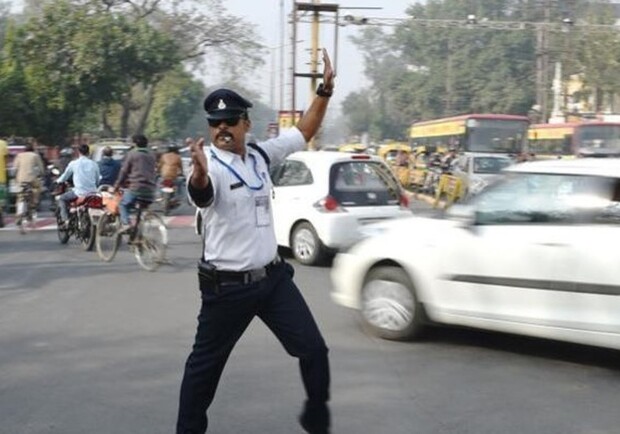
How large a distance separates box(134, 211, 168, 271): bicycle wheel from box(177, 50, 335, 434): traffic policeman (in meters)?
6.65

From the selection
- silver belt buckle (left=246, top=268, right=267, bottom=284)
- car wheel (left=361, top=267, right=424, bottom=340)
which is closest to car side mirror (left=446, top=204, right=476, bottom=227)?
car wheel (left=361, top=267, right=424, bottom=340)

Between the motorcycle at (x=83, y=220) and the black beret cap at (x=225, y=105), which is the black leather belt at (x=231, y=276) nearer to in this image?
the black beret cap at (x=225, y=105)

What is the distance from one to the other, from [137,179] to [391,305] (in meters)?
4.99

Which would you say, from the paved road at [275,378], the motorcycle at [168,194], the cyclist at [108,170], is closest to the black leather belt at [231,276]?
the paved road at [275,378]

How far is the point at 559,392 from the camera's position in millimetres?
5348

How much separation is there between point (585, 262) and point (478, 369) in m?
1.04

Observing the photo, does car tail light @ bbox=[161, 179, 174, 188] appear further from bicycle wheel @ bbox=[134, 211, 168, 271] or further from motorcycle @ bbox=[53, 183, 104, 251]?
bicycle wheel @ bbox=[134, 211, 168, 271]

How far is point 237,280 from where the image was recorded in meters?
3.86

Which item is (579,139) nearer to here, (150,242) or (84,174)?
(84,174)

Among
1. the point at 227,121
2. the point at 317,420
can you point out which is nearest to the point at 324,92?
the point at 227,121

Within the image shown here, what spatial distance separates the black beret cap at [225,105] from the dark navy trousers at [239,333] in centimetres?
76

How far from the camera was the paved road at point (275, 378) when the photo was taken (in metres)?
4.75

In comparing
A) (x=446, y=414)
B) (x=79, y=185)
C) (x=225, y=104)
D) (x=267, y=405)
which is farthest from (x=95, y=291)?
(x=225, y=104)

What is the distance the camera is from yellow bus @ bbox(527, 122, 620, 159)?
27406mm
